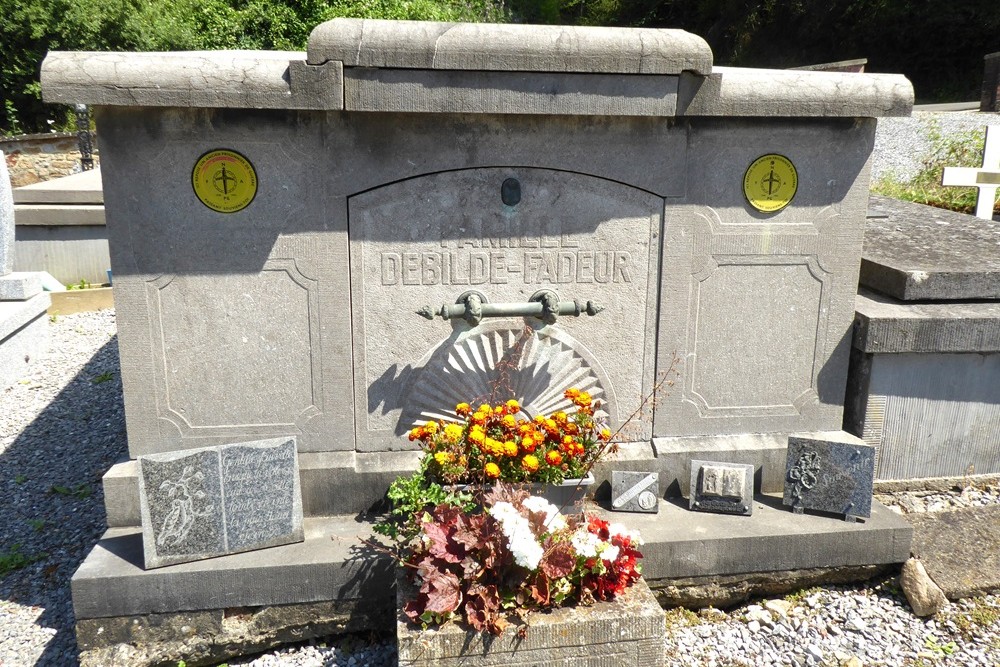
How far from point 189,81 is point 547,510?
2083 millimetres

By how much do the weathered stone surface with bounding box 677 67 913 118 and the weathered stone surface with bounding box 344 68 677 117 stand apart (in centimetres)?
15

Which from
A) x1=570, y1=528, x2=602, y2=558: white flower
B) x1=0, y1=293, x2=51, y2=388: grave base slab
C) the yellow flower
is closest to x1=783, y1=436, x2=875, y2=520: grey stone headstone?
x1=570, y1=528, x2=602, y2=558: white flower

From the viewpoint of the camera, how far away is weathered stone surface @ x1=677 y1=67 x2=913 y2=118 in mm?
3115

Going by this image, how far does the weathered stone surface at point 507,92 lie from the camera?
9.54 ft

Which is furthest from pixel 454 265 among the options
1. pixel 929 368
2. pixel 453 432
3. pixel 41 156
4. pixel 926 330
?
pixel 41 156

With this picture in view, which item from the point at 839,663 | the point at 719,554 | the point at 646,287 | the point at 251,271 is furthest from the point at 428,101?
the point at 839,663

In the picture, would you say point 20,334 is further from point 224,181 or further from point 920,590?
point 920,590

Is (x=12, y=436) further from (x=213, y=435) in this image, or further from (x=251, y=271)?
(x=251, y=271)

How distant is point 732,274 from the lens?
3434 millimetres

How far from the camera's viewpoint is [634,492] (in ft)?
10.9

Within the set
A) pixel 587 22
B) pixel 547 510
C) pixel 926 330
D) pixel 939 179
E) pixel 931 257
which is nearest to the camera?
pixel 547 510

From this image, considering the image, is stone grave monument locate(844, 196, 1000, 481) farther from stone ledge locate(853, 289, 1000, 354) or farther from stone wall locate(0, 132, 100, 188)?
stone wall locate(0, 132, 100, 188)

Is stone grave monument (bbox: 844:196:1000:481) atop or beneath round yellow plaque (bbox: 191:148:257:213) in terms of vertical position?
beneath

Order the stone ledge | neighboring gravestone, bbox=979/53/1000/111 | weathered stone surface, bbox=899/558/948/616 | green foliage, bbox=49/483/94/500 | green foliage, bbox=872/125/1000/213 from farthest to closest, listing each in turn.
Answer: neighboring gravestone, bbox=979/53/1000/111
green foliage, bbox=872/125/1000/213
green foliage, bbox=49/483/94/500
the stone ledge
weathered stone surface, bbox=899/558/948/616
